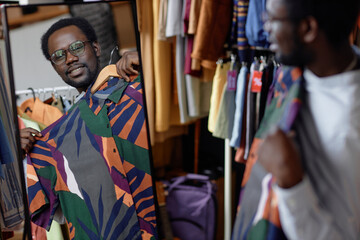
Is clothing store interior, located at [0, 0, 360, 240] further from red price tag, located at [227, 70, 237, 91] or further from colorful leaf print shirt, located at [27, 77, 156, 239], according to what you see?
red price tag, located at [227, 70, 237, 91]

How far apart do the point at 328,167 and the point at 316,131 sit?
6 centimetres

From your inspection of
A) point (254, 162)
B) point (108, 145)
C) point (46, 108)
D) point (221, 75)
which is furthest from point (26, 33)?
point (221, 75)

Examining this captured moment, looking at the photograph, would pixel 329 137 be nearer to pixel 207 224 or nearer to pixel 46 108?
pixel 46 108

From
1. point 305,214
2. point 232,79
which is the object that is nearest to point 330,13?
point 305,214

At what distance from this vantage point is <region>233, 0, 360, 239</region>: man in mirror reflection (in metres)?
0.58

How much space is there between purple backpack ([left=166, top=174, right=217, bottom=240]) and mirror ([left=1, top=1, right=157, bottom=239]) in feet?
→ 3.49

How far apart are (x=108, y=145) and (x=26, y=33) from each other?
35 cm

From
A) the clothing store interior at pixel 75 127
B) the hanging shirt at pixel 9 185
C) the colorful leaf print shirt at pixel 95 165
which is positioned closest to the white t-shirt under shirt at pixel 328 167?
the clothing store interior at pixel 75 127

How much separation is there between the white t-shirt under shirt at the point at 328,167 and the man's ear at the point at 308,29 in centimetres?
7

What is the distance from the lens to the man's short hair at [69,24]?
939mm

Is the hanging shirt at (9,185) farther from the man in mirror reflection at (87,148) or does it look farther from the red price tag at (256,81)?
the red price tag at (256,81)

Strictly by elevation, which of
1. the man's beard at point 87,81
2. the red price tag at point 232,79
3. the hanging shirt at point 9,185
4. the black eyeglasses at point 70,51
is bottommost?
the hanging shirt at point 9,185

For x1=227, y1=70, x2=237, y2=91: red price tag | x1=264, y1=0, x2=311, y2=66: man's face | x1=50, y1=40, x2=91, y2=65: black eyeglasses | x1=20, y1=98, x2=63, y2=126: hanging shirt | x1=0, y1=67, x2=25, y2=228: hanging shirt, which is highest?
x1=264, y1=0, x2=311, y2=66: man's face

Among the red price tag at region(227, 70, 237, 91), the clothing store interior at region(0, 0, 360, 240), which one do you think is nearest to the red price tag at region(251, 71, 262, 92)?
the red price tag at region(227, 70, 237, 91)
